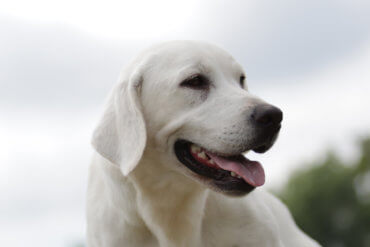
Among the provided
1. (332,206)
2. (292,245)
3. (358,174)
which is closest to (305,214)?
(332,206)

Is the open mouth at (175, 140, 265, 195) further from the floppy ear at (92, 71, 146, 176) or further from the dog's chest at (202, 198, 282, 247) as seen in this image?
the dog's chest at (202, 198, 282, 247)

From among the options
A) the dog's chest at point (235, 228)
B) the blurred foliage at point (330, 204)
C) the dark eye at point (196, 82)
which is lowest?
the blurred foliage at point (330, 204)

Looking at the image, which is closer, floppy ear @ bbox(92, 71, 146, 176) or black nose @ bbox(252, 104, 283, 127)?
black nose @ bbox(252, 104, 283, 127)

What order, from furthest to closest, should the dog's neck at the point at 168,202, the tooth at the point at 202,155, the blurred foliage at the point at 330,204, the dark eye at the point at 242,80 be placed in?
the blurred foliage at the point at 330,204, the dark eye at the point at 242,80, the dog's neck at the point at 168,202, the tooth at the point at 202,155

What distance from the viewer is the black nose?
464 cm

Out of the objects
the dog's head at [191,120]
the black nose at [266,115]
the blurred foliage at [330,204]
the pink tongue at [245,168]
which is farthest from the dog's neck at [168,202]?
the blurred foliage at [330,204]

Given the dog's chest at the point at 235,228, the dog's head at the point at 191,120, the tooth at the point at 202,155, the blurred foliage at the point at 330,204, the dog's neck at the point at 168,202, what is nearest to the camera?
the dog's head at the point at 191,120

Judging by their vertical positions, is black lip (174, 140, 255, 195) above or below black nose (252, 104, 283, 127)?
below

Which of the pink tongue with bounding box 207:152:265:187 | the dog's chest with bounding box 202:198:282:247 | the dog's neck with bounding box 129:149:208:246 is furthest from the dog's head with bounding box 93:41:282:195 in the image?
the dog's chest with bounding box 202:198:282:247

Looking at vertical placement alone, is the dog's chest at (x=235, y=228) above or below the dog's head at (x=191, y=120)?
below

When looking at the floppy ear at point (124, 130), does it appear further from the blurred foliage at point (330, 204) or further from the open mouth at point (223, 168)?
the blurred foliage at point (330, 204)

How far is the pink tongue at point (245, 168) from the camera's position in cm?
483

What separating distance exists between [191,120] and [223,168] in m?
0.44

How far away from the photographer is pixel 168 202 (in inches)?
209
